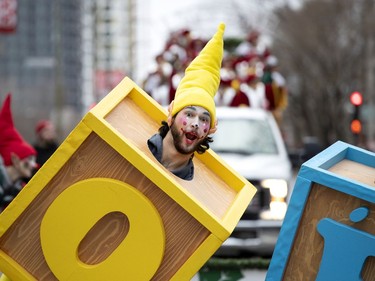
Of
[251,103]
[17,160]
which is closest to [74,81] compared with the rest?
[251,103]

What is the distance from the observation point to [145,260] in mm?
4816

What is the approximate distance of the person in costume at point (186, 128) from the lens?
5.18 metres

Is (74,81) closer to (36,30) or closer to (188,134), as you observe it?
(36,30)

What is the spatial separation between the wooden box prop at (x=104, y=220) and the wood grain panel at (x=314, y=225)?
1.14 ft

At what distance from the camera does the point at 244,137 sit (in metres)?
11.4

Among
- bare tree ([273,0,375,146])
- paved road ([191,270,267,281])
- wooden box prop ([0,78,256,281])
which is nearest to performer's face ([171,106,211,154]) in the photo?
wooden box prop ([0,78,256,281])

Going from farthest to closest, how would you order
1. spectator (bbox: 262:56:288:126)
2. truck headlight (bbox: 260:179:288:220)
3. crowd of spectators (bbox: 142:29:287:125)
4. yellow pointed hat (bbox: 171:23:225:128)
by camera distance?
spectator (bbox: 262:56:288:126), crowd of spectators (bbox: 142:29:287:125), truck headlight (bbox: 260:179:288:220), yellow pointed hat (bbox: 171:23:225:128)

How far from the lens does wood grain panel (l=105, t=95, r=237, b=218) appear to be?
512 cm

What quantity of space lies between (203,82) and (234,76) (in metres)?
12.4

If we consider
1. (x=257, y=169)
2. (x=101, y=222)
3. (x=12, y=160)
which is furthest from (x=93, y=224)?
(x=257, y=169)

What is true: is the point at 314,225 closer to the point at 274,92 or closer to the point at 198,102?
the point at 198,102

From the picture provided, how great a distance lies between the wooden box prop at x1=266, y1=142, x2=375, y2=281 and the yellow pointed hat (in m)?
0.63

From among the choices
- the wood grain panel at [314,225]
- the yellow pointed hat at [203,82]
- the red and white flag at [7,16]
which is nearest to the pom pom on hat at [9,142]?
the yellow pointed hat at [203,82]

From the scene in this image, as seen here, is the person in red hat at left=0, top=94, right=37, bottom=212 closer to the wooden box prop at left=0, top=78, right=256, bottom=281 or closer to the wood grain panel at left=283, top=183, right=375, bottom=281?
the wooden box prop at left=0, top=78, right=256, bottom=281
